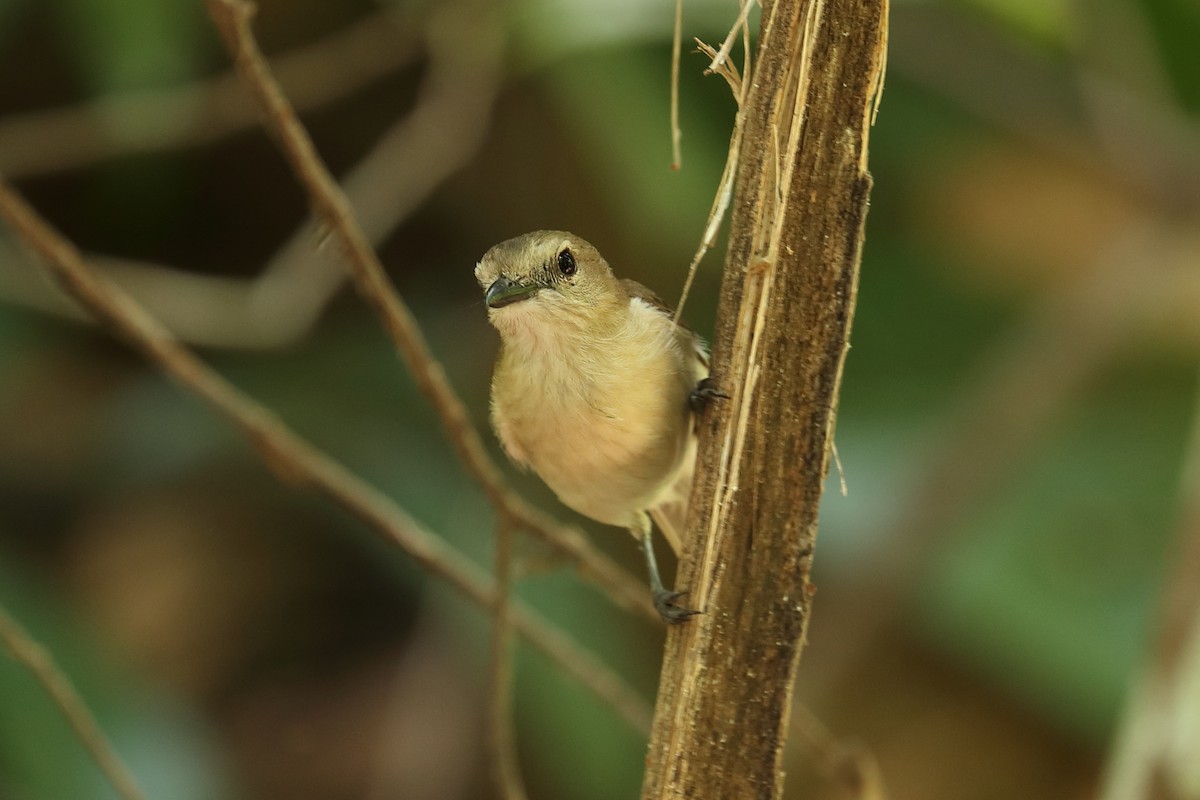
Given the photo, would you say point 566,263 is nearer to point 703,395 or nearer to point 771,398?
point 703,395

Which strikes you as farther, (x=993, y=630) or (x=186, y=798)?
(x=993, y=630)

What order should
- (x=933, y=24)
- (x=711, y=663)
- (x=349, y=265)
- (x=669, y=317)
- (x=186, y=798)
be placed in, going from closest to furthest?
1. (x=711, y=663)
2. (x=349, y=265)
3. (x=669, y=317)
4. (x=186, y=798)
5. (x=933, y=24)

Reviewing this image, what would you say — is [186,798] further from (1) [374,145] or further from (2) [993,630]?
(2) [993,630]

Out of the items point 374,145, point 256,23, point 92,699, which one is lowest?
point 92,699

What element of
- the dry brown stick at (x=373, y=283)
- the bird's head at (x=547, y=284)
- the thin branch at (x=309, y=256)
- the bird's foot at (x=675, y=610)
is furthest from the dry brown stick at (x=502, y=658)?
the thin branch at (x=309, y=256)

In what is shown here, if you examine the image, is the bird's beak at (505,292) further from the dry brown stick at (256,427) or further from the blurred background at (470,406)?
the blurred background at (470,406)

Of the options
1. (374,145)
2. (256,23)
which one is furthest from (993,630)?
(256,23)

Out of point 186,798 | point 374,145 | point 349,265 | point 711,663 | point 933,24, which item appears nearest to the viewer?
point 711,663
